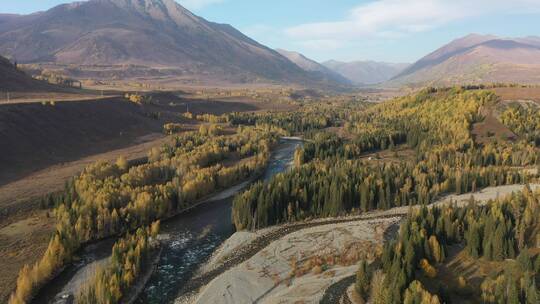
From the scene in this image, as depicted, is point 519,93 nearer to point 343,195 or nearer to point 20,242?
point 343,195

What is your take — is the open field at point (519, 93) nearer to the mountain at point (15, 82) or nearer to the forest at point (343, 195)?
the forest at point (343, 195)

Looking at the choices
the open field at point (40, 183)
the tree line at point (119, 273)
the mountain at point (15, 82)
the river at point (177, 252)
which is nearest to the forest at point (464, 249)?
the river at point (177, 252)

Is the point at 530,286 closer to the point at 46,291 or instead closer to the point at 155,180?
the point at 46,291

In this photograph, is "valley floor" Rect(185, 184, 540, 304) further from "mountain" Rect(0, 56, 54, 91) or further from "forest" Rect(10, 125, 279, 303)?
"mountain" Rect(0, 56, 54, 91)

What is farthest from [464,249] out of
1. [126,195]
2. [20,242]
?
[20,242]

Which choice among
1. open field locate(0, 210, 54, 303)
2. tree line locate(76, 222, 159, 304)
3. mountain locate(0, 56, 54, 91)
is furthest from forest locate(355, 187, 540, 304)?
mountain locate(0, 56, 54, 91)
